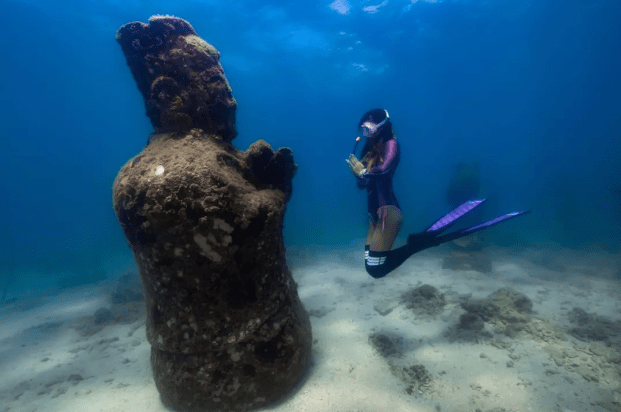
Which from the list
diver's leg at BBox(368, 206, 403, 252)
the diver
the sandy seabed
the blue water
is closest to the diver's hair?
the diver

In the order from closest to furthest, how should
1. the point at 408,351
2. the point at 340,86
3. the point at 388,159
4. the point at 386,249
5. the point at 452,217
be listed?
the point at 408,351, the point at 388,159, the point at 386,249, the point at 452,217, the point at 340,86

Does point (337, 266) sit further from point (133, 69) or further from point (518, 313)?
point (133, 69)

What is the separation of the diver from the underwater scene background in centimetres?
219

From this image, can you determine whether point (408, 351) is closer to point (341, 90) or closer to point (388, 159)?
point (388, 159)

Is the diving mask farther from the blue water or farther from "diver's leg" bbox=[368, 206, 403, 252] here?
the blue water

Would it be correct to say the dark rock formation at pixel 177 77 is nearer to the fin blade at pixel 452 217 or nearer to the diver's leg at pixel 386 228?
the diver's leg at pixel 386 228

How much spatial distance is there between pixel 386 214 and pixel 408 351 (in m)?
2.47

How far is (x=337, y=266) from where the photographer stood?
11.6 metres

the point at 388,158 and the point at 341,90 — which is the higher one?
the point at 341,90

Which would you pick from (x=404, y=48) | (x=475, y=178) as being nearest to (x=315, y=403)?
(x=475, y=178)

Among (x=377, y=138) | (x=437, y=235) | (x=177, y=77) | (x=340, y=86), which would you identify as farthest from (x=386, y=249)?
(x=340, y=86)

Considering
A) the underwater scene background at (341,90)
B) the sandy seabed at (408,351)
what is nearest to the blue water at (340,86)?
the underwater scene background at (341,90)

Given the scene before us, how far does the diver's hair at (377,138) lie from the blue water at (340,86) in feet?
44.6

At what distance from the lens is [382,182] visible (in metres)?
5.92
